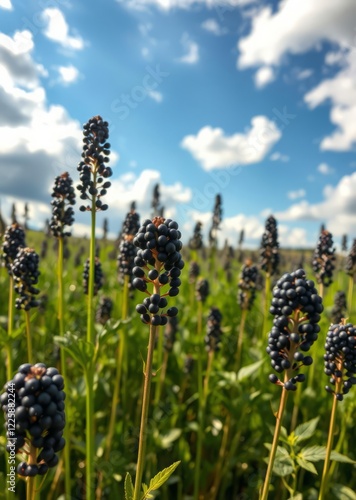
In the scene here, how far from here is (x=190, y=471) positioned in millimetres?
7102

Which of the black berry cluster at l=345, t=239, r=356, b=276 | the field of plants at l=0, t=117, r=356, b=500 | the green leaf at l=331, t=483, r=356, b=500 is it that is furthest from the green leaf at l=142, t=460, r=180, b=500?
the black berry cluster at l=345, t=239, r=356, b=276

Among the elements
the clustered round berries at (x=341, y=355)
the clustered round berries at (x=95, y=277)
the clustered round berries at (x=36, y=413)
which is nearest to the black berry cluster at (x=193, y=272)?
the clustered round berries at (x=95, y=277)

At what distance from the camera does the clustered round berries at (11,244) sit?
628cm

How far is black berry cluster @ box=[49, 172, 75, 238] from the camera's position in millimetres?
6125

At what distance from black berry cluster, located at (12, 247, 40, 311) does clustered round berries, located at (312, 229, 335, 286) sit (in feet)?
16.2

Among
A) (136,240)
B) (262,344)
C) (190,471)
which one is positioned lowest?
(190,471)

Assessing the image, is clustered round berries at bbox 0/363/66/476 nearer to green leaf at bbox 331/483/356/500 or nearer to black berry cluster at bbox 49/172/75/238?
black berry cluster at bbox 49/172/75/238

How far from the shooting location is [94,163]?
5.23 m

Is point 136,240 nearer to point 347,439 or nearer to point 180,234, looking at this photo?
point 180,234

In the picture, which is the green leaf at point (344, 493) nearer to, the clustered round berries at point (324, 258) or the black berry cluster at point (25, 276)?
the clustered round berries at point (324, 258)

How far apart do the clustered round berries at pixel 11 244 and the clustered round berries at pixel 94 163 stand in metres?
1.83

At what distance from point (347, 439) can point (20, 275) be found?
616 centimetres

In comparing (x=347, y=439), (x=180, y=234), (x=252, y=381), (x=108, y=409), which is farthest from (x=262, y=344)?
(x=180, y=234)

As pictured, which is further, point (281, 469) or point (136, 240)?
point (281, 469)
